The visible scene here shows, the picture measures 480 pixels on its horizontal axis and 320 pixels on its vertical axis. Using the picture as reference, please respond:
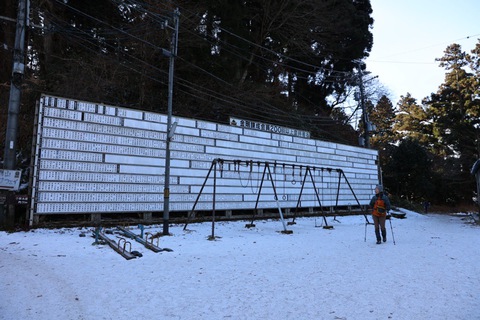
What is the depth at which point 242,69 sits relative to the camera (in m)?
23.1

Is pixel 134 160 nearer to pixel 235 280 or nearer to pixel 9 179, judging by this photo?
pixel 9 179

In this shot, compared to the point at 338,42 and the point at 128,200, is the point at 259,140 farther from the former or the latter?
the point at 338,42

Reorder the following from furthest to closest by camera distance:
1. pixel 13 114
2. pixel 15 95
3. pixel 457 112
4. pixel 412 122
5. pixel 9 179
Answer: pixel 412 122 < pixel 457 112 < pixel 15 95 < pixel 13 114 < pixel 9 179

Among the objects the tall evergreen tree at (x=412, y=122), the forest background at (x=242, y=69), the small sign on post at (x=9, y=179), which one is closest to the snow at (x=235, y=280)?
the small sign on post at (x=9, y=179)

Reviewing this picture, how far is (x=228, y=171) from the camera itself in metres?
14.4

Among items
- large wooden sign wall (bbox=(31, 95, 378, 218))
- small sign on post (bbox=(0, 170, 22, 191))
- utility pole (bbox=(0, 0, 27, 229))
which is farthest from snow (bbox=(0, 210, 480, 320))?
large wooden sign wall (bbox=(31, 95, 378, 218))

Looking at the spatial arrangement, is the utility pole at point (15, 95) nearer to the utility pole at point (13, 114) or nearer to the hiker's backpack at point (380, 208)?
the utility pole at point (13, 114)

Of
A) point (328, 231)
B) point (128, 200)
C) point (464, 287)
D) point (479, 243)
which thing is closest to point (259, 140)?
point (328, 231)

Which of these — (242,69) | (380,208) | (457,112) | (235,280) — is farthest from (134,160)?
(457,112)

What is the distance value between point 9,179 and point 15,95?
2696 millimetres

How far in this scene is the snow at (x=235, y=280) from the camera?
4.10m

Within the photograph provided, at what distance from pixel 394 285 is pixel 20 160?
14568 millimetres

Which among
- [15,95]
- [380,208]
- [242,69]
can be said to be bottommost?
[380,208]

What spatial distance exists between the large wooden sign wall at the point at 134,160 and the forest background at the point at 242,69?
2211 mm
